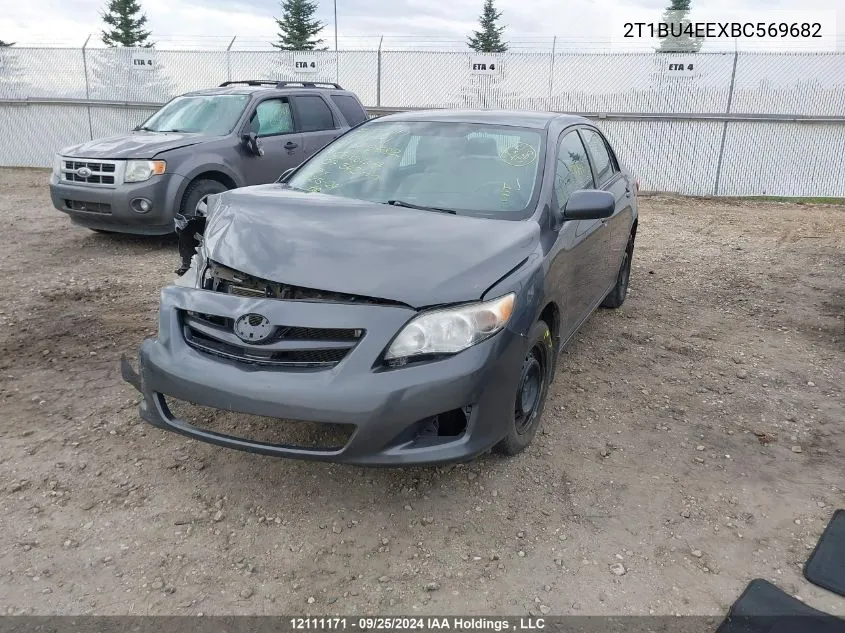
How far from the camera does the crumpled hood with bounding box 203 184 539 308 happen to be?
269 centimetres

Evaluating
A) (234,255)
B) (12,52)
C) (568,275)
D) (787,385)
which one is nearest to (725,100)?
(787,385)

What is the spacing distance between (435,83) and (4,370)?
12.2m

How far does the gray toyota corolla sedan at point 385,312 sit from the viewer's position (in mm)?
2543

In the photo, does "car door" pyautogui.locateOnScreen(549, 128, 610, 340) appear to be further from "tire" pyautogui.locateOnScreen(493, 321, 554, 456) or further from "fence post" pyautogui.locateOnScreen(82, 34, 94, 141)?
"fence post" pyautogui.locateOnScreen(82, 34, 94, 141)

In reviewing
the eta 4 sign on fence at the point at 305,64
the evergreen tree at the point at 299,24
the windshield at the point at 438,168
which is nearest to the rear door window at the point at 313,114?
the windshield at the point at 438,168

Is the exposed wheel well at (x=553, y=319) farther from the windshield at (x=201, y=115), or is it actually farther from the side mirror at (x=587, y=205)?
the windshield at (x=201, y=115)

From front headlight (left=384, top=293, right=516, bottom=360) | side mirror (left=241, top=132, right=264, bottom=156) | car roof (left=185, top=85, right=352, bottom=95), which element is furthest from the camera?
car roof (left=185, top=85, right=352, bottom=95)

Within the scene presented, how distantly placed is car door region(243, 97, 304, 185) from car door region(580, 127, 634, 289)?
4.20 m

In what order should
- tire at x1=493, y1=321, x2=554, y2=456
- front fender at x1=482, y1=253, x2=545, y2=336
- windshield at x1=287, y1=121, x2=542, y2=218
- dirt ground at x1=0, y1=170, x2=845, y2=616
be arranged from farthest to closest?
windshield at x1=287, y1=121, x2=542, y2=218
tire at x1=493, y1=321, x2=554, y2=456
front fender at x1=482, y1=253, x2=545, y2=336
dirt ground at x1=0, y1=170, x2=845, y2=616

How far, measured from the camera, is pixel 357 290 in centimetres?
264

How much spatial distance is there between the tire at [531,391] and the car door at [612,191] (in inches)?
61.1

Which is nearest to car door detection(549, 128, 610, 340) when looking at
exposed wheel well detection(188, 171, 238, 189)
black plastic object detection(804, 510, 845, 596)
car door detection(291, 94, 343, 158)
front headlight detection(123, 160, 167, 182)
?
black plastic object detection(804, 510, 845, 596)

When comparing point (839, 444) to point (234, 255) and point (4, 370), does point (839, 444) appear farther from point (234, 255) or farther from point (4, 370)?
point (4, 370)

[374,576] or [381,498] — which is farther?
[381,498]
